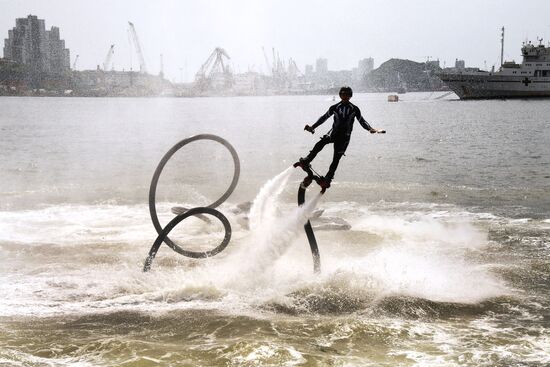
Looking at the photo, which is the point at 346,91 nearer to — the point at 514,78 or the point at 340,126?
the point at 340,126

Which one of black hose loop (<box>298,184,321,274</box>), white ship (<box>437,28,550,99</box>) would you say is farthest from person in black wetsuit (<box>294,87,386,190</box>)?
white ship (<box>437,28,550,99</box>)

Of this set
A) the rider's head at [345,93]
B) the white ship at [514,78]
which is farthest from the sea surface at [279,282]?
the white ship at [514,78]

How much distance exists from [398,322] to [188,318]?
368 cm

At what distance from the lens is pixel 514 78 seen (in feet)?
547

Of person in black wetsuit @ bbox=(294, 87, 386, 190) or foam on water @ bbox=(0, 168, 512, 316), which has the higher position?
person in black wetsuit @ bbox=(294, 87, 386, 190)

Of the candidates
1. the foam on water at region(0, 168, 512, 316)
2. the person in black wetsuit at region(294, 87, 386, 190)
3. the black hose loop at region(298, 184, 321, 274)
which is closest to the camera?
the person in black wetsuit at region(294, 87, 386, 190)

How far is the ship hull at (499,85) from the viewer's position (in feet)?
543

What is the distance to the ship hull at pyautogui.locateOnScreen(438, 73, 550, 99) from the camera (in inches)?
6516

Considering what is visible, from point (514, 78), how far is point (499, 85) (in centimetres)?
463

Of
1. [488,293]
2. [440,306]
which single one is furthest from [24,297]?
[488,293]

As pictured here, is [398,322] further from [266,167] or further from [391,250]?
[266,167]

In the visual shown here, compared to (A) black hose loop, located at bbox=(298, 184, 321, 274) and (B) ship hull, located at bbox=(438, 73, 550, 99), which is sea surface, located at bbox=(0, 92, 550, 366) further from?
(B) ship hull, located at bbox=(438, 73, 550, 99)

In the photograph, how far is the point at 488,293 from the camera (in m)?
12.0

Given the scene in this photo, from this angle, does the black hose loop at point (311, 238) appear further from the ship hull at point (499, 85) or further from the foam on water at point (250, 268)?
the ship hull at point (499, 85)
